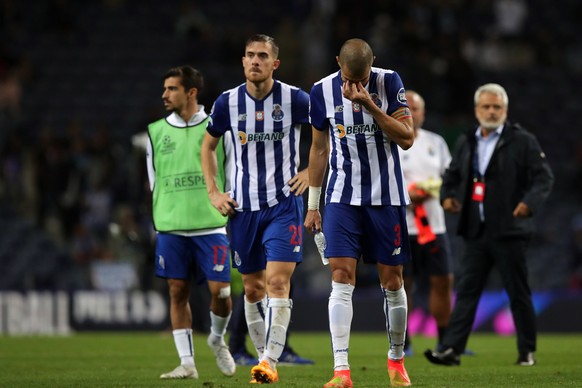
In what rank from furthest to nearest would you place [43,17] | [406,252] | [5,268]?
[43,17], [5,268], [406,252]

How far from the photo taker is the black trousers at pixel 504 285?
421 inches

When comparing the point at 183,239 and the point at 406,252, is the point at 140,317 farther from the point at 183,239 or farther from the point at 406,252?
the point at 406,252

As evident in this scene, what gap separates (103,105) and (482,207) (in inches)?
518

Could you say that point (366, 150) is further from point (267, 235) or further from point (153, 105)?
point (153, 105)

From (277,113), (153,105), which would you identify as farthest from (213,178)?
(153,105)

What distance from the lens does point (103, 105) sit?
22.8 m

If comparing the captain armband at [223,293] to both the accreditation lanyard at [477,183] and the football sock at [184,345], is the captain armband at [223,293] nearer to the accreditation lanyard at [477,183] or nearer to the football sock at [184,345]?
the football sock at [184,345]

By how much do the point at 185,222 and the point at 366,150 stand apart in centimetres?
195

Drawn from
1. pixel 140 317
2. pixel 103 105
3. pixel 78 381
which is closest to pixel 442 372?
pixel 78 381

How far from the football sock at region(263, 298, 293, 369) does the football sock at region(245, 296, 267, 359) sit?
30.1 inches

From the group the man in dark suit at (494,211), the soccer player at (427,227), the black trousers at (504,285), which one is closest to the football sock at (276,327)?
the man in dark suit at (494,211)

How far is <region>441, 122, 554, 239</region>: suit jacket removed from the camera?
10688 mm

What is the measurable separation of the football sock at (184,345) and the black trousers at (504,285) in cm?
242

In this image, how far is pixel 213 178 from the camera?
30.5 feet
